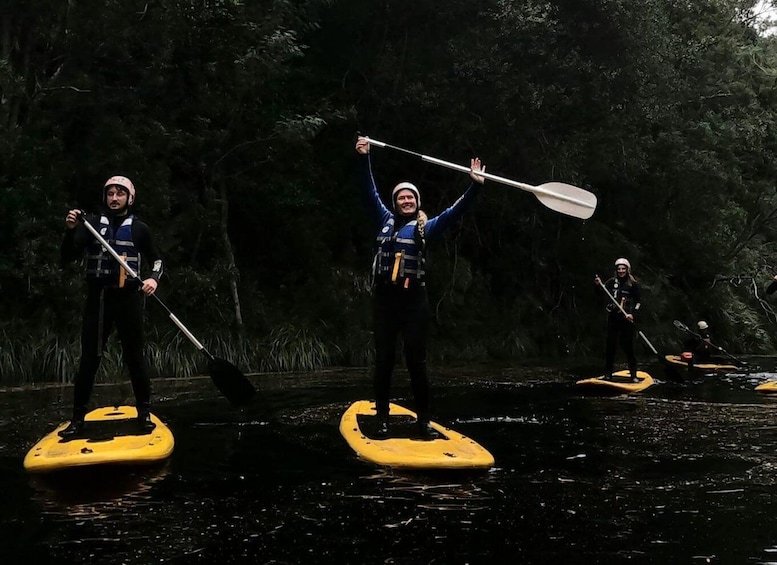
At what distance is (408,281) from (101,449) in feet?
6.96

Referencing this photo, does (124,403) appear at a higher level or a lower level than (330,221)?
lower

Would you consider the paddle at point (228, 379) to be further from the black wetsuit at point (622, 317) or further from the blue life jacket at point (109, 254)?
the black wetsuit at point (622, 317)

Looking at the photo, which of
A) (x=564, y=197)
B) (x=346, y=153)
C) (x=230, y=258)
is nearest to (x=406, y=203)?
(x=564, y=197)

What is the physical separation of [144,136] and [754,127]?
14.7 m

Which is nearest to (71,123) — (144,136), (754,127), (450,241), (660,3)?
(144,136)

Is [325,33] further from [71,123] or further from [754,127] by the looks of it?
[754,127]

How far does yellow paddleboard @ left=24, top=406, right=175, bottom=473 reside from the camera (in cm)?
407

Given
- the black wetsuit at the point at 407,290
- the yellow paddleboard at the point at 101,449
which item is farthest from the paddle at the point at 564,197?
the yellow paddleboard at the point at 101,449

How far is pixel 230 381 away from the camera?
19.8 ft

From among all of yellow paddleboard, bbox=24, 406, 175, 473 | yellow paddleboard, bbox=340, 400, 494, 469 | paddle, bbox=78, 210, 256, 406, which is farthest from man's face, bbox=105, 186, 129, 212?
yellow paddleboard, bbox=340, 400, 494, 469

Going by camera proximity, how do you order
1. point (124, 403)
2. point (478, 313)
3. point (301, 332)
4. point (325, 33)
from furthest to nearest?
point (478, 313)
point (325, 33)
point (301, 332)
point (124, 403)

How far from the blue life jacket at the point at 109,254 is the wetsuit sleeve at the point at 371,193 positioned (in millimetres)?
1655

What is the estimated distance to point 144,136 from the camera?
10422 millimetres

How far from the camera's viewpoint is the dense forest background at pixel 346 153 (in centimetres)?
981
